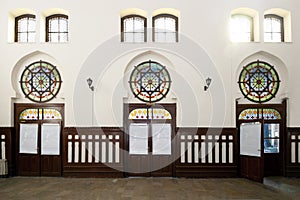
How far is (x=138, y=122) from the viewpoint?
8750mm

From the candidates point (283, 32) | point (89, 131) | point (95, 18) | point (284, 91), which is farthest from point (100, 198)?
point (283, 32)

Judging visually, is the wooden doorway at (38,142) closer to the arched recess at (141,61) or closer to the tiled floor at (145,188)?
the tiled floor at (145,188)

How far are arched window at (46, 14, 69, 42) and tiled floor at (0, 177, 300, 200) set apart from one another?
12.9 ft

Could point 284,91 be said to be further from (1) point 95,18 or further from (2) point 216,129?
(1) point 95,18

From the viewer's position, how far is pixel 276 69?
8789 mm

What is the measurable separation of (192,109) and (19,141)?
4857 millimetres

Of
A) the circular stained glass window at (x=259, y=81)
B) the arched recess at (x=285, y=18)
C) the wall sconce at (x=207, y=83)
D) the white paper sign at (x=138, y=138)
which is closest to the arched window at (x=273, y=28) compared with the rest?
the arched recess at (x=285, y=18)

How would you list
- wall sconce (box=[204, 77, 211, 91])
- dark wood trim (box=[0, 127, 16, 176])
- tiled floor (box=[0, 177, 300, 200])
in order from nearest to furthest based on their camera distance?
tiled floor (box=[0, 177, 300, 200])
wall sconce (box=[204, 77, 211, 91])
dark wood trim (box=[0, 127, 16, 176])

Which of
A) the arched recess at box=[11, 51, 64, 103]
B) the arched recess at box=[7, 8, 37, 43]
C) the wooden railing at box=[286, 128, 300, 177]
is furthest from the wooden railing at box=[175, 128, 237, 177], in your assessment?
the arched recess at box=[7, 8, 37, 43]

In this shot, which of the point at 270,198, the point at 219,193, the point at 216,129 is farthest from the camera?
the point at 216,129

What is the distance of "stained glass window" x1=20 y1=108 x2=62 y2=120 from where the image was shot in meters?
8.81

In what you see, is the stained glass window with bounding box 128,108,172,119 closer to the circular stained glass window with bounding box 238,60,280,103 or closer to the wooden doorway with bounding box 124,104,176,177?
the wooden doorway with bounding box 124,104,176,177

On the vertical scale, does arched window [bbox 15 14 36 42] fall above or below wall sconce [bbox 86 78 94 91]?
above

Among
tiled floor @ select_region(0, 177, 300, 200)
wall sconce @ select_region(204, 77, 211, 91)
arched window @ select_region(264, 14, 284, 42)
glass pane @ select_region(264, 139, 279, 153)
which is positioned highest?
arched window @ select_region(264, 14, 284, 42)
